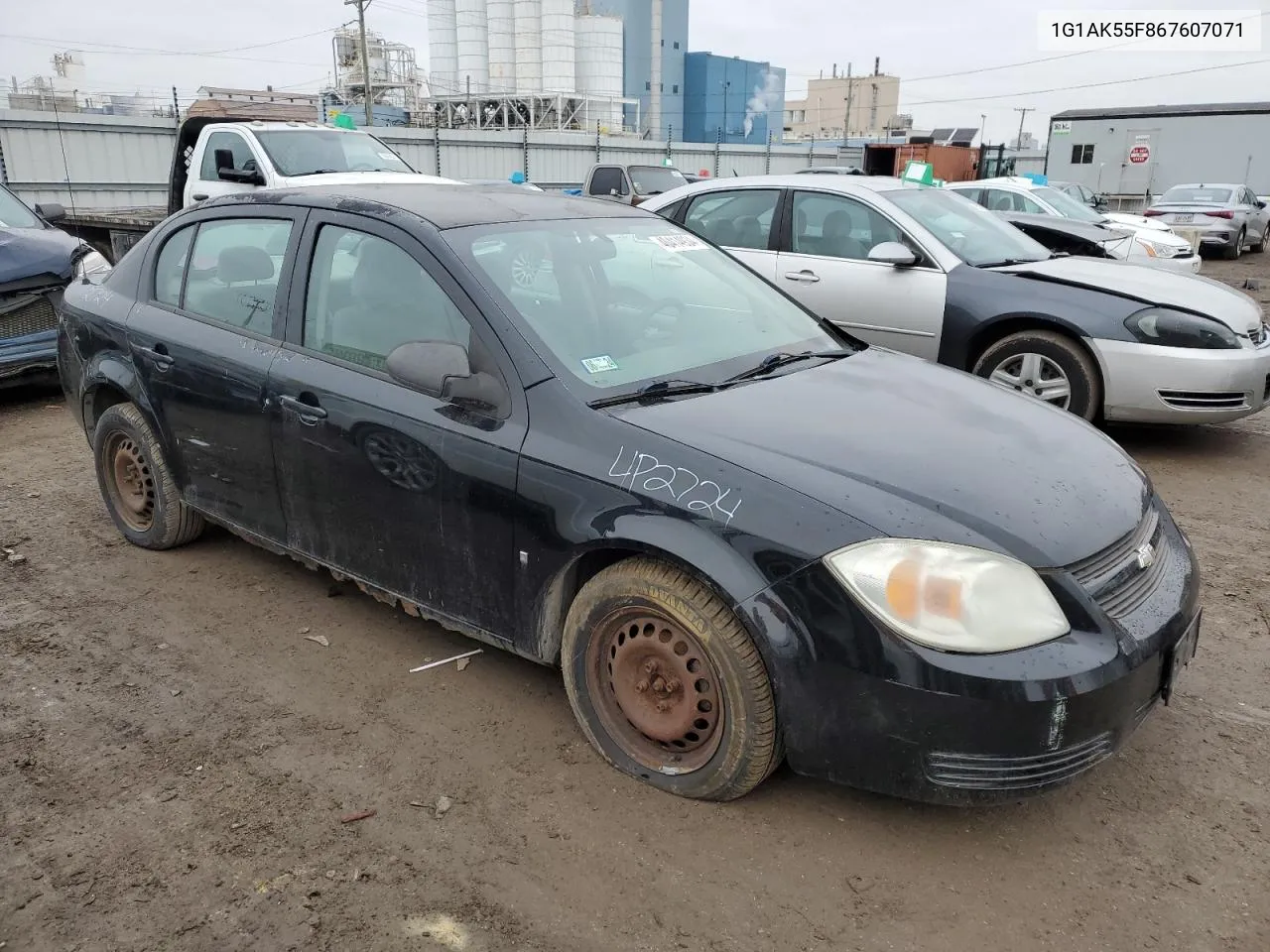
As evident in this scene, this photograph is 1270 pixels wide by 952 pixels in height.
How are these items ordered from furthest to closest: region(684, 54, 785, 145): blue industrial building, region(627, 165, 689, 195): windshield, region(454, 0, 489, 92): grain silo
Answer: region(684, 54, 785, 145): blue industrial building < region(454, 0, 489, 92): grain silo < region(627, 165, 689, 195): windshield

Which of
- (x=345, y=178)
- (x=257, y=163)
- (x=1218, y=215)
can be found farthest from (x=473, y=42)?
(x=345, y=178)

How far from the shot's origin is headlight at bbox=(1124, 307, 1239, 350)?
564cm

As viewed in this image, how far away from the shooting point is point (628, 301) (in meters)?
3.44

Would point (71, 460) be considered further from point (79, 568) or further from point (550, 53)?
point (550, 53)

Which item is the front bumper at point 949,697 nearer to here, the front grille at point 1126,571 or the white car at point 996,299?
the front grille at point 1126,571

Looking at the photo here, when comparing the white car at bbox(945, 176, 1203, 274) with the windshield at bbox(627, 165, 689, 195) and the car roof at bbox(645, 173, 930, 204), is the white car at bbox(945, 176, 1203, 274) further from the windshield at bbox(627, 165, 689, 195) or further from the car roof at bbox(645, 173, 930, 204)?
the car roof at bbox(645, 173, 930, 204)

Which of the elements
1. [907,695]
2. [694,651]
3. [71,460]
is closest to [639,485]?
[694,651]

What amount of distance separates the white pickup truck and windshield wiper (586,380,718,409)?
26.0 feet

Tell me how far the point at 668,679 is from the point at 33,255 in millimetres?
6682

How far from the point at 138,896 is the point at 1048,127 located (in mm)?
36997

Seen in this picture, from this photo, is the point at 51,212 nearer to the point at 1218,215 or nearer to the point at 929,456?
the point at 929,456

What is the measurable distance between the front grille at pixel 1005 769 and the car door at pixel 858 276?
424cm

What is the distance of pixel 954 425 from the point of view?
118 inches

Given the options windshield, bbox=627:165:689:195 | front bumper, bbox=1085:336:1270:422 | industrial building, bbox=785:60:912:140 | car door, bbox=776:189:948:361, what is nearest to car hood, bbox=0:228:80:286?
car door, bbox=776:189:948:361
